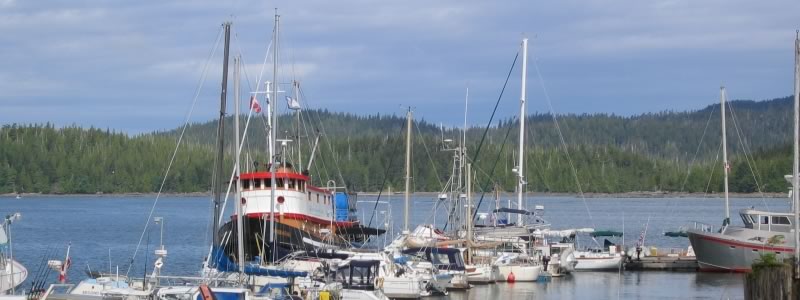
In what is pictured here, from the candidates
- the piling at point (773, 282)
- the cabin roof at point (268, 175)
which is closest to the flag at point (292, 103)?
the cabin roof at point (268, 175)

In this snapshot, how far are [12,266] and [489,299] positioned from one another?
59.3 ft

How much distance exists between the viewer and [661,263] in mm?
65750

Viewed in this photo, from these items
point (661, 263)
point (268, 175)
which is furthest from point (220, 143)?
point (661, 263)

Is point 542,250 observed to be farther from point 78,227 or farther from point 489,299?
point 78,227

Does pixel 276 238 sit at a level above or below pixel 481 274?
above

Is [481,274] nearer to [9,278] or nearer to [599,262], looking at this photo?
[599,262]

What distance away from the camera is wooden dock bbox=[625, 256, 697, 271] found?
65188mm

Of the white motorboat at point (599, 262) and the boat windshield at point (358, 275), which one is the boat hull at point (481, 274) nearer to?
the white motorboat at point (599, 262)

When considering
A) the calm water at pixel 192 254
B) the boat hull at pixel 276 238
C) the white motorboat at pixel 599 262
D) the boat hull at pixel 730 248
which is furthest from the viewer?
the white motorboat at pixel 599 262

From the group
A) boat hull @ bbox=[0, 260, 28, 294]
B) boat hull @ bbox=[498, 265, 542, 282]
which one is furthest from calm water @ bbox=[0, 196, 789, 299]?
boat hull @ bbox=[0, 260, 28, 294]

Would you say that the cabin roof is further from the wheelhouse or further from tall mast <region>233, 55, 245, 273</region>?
the wheelhouse

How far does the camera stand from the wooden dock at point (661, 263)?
2566 inches

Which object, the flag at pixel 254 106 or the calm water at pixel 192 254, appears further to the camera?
the calm water at pixel 192 254

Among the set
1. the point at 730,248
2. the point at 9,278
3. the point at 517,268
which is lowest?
the point at 517,268
